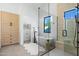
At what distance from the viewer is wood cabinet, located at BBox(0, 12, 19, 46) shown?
2.45m

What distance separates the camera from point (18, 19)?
2.50 m

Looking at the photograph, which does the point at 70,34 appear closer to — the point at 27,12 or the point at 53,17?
the point at 53,17

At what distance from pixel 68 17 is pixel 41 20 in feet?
1.91

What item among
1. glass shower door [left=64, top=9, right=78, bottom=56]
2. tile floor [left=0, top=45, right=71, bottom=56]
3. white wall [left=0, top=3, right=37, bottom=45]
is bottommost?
tile floor [left=0, top=45, right=71, bottom=56]

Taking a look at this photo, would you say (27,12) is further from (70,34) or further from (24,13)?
(70,34)

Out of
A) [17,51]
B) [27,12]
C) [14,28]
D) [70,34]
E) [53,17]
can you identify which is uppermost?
[27,12]

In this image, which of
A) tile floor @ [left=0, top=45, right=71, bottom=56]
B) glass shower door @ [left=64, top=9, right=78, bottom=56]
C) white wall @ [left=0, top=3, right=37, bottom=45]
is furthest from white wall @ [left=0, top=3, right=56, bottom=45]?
glass shower door @ [left=64, top=9, right=78, bottom=56]

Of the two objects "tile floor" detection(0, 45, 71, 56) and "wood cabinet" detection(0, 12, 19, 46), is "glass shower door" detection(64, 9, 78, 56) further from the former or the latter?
"wood cabinet" detection(0, 12, 19, 46)

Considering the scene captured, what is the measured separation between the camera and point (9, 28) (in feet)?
8.16

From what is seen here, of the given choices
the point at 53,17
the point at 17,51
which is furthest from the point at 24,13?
the point at 17,51

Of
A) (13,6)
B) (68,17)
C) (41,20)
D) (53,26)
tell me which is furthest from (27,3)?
(68,17)

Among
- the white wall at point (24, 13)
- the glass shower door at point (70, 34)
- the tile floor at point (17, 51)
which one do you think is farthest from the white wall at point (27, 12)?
the glass shower door at point (70, 34)

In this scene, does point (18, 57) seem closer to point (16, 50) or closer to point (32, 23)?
point (16, 50)

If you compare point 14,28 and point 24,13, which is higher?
point 24,13
